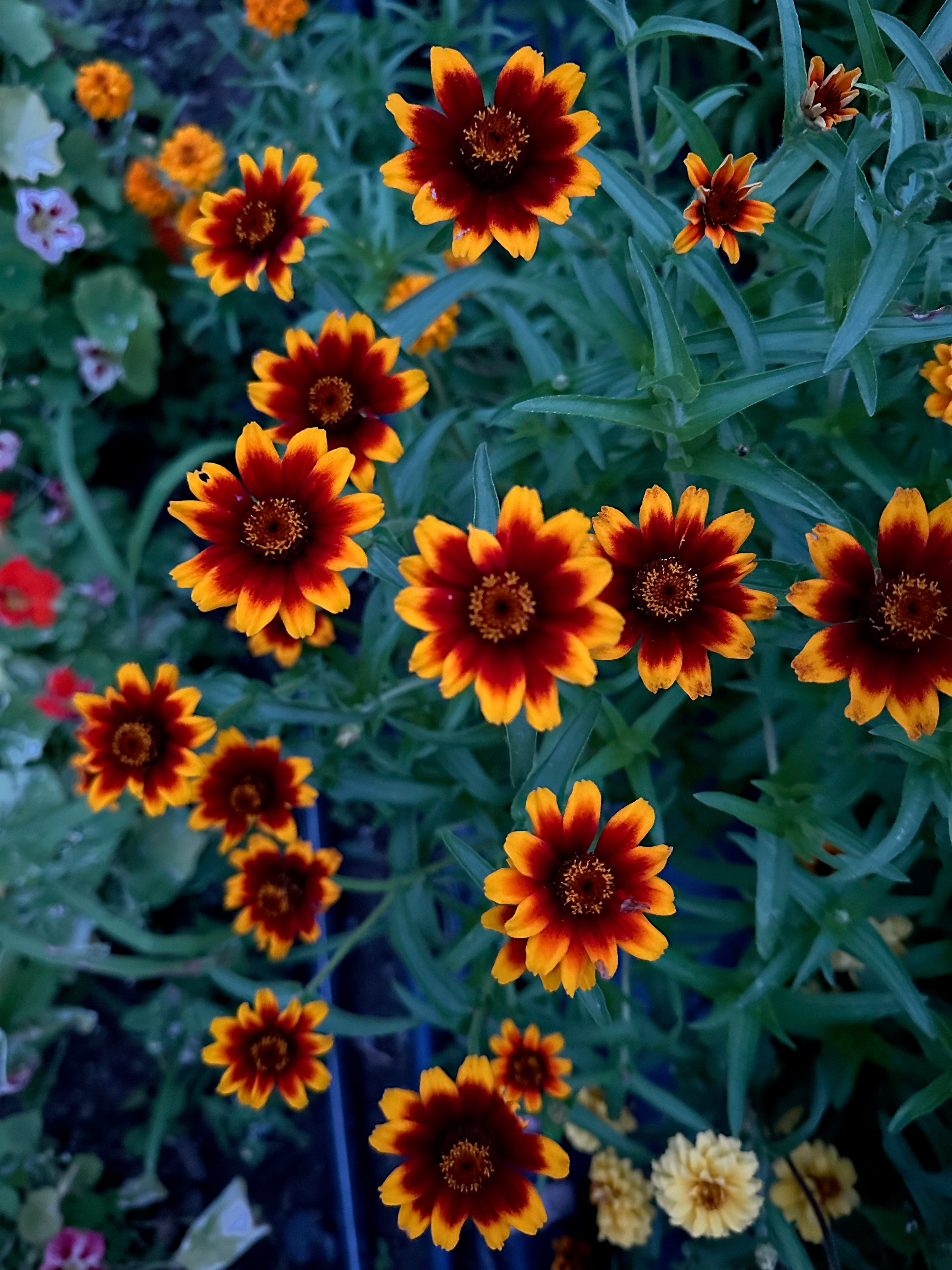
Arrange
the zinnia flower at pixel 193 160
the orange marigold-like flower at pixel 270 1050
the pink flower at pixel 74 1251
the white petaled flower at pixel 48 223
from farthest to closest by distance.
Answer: the white petaled flower at pixel 48 223 < the zinnia flower at pixel 193 160 < the pink flower at pixel 74 1251 < the orange marigold-like flower at pixel 270 1050

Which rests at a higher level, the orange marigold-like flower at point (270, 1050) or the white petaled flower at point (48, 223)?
the white petaled flower at point (48, 223)

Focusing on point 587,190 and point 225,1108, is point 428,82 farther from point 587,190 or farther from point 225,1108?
point 225,1108

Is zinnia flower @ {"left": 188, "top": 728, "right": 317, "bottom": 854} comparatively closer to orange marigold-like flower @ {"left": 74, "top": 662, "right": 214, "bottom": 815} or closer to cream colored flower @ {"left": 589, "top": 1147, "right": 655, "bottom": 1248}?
orange marigold-like flower @ {"left": 74, "top": 662, "right": 214, "bottom": 815}

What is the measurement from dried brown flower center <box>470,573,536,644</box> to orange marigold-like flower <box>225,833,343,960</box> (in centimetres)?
61

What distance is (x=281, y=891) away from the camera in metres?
1.15

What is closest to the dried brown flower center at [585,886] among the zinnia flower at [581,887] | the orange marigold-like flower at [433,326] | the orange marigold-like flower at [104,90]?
the zinnia flower at [581,887]

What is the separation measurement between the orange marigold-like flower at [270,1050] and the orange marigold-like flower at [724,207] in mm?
969

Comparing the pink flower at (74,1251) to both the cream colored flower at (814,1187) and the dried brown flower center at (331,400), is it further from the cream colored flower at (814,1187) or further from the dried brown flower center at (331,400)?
the dried brown flower center at (331,400)

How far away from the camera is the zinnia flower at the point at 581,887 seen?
2.39 ft

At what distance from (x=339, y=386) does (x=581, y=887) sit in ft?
1.88

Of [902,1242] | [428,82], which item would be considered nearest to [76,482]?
[428,82]

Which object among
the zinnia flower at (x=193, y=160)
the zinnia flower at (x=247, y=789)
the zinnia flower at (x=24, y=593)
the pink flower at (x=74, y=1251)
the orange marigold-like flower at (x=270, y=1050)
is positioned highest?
the zinnia flower at (x=193, y=160)

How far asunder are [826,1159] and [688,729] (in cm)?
62

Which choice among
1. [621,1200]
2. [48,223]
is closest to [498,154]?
[621,1200]
